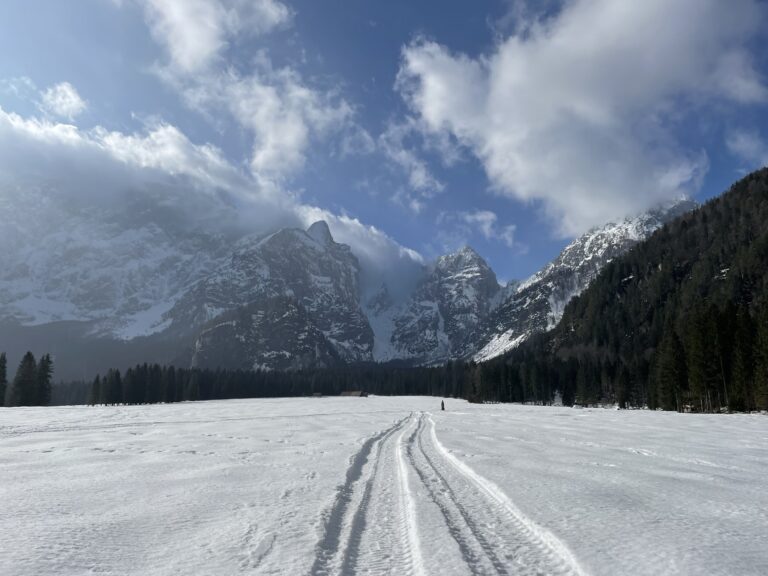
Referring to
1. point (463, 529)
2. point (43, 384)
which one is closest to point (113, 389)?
point (43, 384)

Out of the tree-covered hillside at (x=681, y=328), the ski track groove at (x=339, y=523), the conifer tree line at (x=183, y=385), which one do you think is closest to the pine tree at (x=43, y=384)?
the conifer tree line at (x=183, y=385)

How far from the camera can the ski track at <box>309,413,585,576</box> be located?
5.65 metres

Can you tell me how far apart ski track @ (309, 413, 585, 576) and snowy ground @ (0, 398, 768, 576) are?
32 mm

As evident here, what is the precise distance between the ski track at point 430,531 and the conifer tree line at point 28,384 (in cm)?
9948

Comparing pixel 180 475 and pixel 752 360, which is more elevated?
pixel 752 360

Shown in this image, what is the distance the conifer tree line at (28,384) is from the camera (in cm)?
8511

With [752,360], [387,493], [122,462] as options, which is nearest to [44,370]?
[122,462]

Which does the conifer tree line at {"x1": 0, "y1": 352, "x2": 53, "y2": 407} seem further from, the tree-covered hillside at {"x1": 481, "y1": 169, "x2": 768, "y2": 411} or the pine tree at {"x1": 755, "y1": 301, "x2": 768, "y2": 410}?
the pine tree at {"x1": 755, "y1": 301, "x2": 768, "y2": 410}

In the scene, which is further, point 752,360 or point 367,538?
point 752,360

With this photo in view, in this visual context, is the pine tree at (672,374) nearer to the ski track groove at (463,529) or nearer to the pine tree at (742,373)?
the pine tree at (742,373)

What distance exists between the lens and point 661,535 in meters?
6.93

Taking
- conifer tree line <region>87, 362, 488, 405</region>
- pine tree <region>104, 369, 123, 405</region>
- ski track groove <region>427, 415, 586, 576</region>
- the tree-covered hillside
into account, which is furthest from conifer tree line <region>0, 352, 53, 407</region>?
the tree-covered hillside

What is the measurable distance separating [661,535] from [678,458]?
1059cm

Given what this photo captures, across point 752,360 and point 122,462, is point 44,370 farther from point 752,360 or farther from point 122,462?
point 752,360
